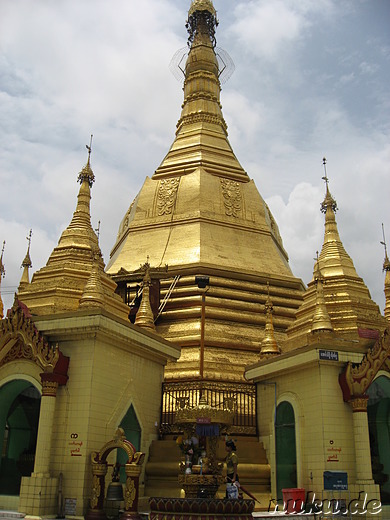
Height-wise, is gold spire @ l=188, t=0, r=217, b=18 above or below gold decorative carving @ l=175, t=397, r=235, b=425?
above

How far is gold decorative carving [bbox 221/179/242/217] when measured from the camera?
2610 cm

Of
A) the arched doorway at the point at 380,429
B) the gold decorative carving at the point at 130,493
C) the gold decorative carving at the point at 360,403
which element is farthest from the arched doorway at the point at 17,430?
the arched doorway at the point at 380,429

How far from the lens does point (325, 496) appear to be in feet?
42.1

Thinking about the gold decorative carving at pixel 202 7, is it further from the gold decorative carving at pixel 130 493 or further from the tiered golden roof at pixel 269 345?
the gold decorative carving at pixel 130 493

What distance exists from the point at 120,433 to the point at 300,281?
13383 millimetres

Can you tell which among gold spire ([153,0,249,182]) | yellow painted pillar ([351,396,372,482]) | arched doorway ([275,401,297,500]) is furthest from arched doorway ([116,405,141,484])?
gold spire ([153,0,249,182])

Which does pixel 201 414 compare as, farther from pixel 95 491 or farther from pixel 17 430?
pixel 17 430

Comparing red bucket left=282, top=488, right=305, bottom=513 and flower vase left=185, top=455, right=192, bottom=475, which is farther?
red bucket left=282, top=488, right=305, bottom=513

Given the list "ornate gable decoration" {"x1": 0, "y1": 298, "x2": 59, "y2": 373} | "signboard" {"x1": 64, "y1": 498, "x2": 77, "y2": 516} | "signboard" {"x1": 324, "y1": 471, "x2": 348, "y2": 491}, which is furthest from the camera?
"ornate gable decoration" {"x1": 0, "y1": 298, "x2": 59, "y2": 373}

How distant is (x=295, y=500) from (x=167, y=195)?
16.3m

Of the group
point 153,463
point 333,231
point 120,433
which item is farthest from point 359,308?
point 120,433

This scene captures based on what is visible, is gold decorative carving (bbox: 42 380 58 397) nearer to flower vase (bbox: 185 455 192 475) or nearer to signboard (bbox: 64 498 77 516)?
signboard (bbox: 64 498 77 516)

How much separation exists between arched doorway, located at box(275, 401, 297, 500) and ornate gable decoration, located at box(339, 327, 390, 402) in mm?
1978

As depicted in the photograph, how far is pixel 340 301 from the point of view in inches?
711
